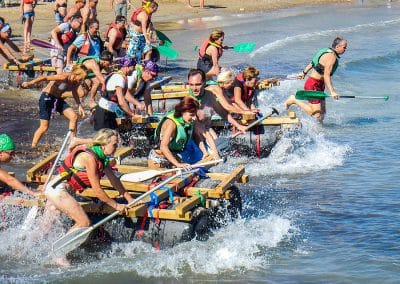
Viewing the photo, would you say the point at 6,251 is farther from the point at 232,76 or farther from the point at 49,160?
the point at 232,76

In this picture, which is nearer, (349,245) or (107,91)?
(349,245)

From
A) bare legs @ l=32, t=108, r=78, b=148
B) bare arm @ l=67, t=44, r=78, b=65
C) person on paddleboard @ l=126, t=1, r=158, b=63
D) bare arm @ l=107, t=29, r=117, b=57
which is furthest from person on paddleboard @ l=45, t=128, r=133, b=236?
person on paddleboard @ l=126, t=1, r=158, b=63

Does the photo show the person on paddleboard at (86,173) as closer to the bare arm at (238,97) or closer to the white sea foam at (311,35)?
the bare arm at (238,97)

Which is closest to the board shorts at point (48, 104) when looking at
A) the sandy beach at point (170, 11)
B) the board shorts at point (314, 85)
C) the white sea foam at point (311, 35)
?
the board shorts at point (314, 85)

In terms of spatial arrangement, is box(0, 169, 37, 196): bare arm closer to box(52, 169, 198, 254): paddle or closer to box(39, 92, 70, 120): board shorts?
box(52, 169, 198, 254): paddle

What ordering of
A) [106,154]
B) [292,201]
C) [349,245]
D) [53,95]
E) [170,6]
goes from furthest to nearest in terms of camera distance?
[170,6] → [53,95] → [292,201] → [349,245] → [106,154]

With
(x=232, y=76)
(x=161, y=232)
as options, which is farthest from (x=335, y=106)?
(x=161, y=232)

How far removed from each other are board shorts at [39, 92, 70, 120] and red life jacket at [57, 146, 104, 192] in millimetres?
3814

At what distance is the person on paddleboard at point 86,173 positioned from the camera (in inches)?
353

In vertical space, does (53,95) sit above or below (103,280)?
above

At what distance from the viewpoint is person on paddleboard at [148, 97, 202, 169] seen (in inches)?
393

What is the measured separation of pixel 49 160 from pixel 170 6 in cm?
2561

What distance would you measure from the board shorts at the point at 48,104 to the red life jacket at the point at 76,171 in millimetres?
3814

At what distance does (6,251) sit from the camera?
9648 mm
